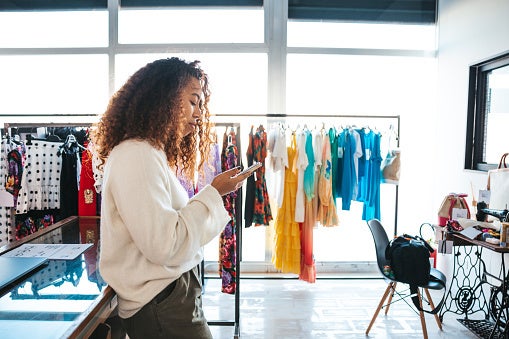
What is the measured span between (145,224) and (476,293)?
120 inches

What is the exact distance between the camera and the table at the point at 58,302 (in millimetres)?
787

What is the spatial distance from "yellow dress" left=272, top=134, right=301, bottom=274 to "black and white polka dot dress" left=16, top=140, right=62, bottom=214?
73.0 inches

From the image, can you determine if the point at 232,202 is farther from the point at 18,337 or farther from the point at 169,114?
the point at 18,337

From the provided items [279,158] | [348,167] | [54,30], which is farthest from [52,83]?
[348,167]

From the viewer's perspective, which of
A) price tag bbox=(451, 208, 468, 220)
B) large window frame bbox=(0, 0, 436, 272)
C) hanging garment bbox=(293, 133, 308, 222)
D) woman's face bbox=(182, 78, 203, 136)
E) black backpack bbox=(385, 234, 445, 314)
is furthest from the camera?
large window frame bbox=(0, 0, 436, 272)

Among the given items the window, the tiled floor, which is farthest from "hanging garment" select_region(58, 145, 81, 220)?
the window

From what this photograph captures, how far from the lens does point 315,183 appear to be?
9.88 feet

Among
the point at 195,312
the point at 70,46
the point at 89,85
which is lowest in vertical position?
the point at 195,312

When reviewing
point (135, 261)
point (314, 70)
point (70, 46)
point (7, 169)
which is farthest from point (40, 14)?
point (135, 261)

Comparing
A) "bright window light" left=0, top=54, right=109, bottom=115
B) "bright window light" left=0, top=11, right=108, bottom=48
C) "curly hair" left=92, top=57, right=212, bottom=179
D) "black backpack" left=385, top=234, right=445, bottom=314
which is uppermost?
"bright window light" left=0, top=11, right=108, bottom=48

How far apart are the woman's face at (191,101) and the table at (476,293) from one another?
2041 millimetres

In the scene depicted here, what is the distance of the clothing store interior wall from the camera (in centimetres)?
356

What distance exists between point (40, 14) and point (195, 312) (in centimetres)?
392

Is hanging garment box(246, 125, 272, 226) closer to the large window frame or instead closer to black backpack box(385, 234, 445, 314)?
the large window frame
